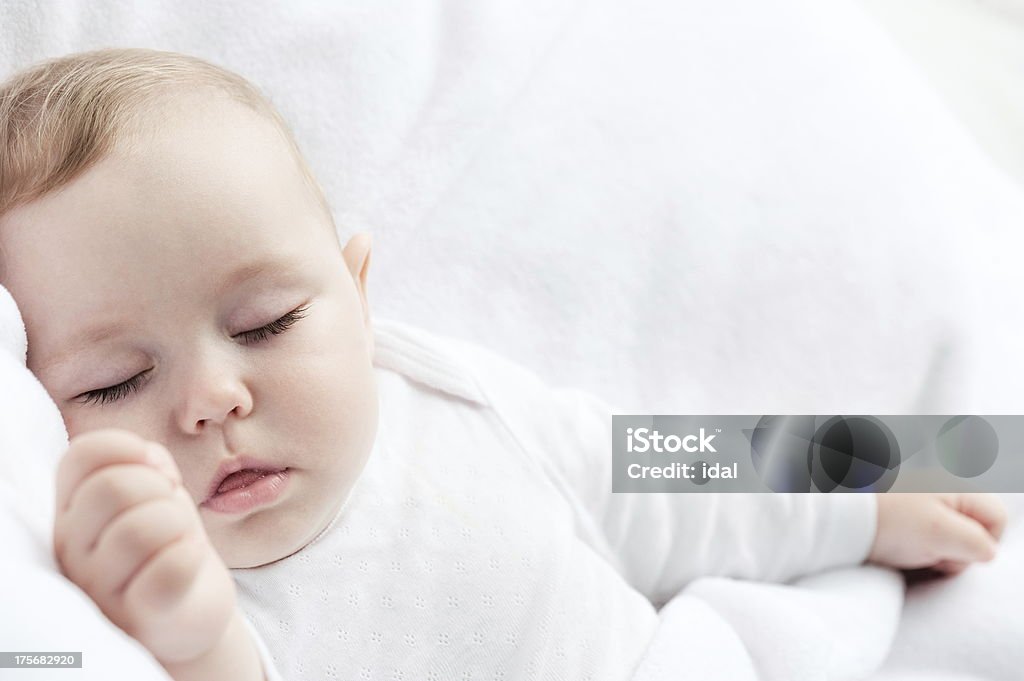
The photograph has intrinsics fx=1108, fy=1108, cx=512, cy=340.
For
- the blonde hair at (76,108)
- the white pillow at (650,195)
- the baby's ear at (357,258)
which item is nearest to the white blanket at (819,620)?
the blonde hair at (76,108)

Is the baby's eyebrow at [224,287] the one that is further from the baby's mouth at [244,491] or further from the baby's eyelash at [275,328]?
the baby's mouth at [244,491]

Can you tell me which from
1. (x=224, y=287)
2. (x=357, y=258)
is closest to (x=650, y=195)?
(x=357, y=258)

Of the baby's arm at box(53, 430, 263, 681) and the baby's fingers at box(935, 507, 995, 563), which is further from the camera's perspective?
the baby's fingers at box(935, 507, 995, 563)

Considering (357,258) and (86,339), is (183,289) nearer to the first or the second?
(86,339)

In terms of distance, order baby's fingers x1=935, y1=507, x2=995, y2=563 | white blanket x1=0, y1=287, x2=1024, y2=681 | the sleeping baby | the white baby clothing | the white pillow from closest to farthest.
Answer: the sleeping baby
white blanket x1=0, y1=287, x2=1024, y2=681
the white baby clothing
baby's fingers x1=935, y1=507, x2=995, y2=563
the white pillow

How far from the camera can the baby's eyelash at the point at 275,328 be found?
0.94 m

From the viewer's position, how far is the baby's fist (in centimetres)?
66

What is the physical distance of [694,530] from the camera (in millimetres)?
1260

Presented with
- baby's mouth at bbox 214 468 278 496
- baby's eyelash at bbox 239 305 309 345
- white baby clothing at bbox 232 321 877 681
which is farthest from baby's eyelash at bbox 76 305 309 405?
white baby clothing at bbox 232 321 877 681

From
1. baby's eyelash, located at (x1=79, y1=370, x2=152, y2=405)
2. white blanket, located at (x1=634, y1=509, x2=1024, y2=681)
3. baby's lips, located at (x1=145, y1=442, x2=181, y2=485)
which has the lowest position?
white blanket, located at (x1=634, y1=509, x2=1024, y2=681)

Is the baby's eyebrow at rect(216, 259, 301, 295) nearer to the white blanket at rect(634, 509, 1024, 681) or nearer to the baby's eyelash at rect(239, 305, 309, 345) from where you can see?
the baby's eyelash at rect(239, 305, 309, 345)

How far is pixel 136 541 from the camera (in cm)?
67

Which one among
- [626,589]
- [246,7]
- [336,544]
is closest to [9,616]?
[336,544]

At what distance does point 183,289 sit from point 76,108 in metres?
0.20
